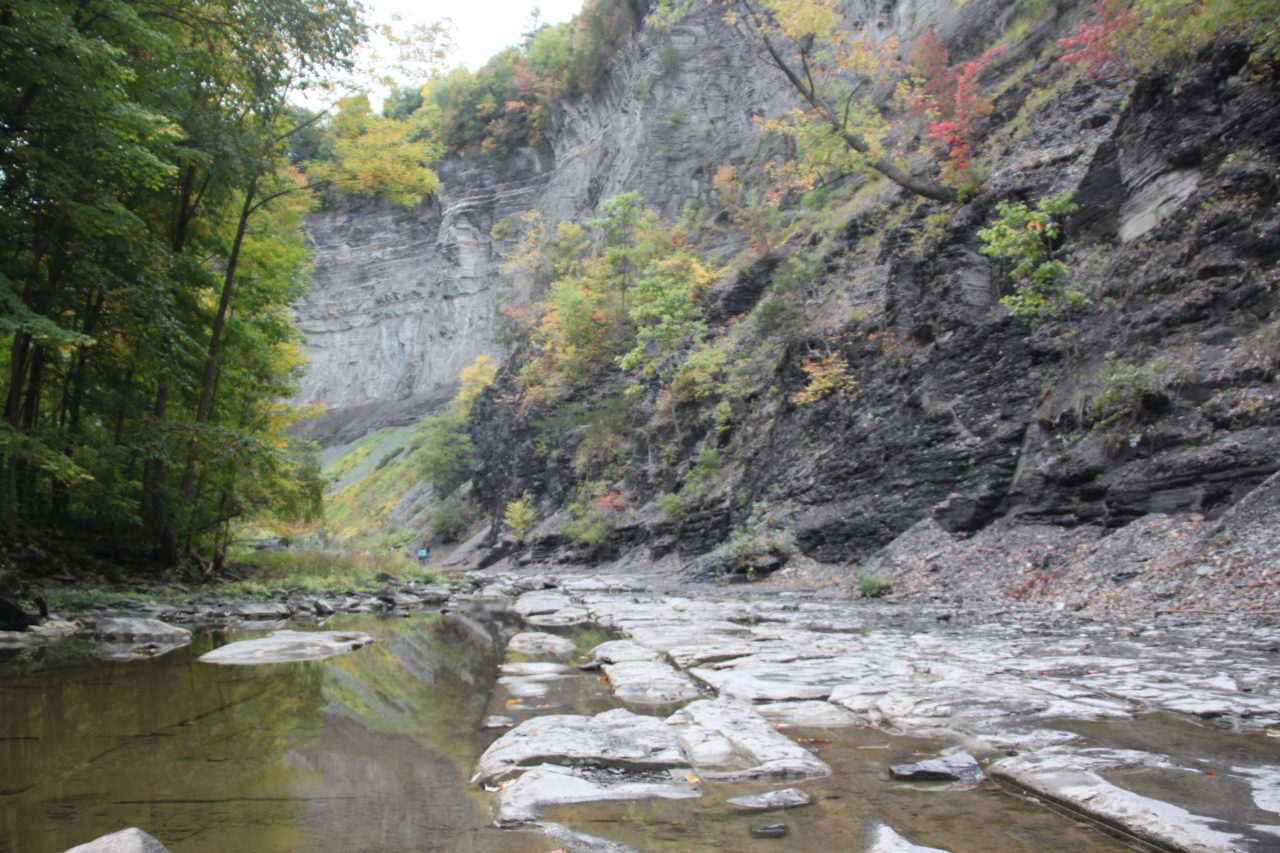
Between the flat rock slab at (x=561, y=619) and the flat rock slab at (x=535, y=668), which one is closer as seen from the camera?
the flat rock slab at (x=535, y=668)

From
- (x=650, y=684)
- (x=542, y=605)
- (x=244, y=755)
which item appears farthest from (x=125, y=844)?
(x=542, y=605)

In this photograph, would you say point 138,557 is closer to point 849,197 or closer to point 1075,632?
point 1075,632

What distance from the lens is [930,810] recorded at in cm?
210

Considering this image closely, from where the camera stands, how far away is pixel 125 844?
1691mm

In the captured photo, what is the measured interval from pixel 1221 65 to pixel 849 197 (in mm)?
13339

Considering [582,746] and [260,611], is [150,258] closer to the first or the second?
[260,611]

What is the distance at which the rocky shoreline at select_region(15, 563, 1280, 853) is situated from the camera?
6.78 feet

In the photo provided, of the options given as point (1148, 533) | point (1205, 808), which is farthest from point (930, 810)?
point (1148, 533)

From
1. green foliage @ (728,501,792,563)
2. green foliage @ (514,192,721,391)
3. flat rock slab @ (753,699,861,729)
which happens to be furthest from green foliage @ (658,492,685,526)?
flat rock slab @ (753,699,861,729)

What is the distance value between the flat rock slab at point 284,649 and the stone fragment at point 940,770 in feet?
15.4

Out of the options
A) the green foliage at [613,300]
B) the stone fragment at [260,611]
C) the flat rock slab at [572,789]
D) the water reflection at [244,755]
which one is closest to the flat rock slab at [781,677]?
the flat rock slab at [572,789]

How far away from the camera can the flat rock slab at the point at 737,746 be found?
2494 mm

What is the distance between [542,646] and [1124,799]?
4.81 m

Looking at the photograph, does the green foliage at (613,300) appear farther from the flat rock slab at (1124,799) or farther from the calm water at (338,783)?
the flat rock slab at (1124,799)
